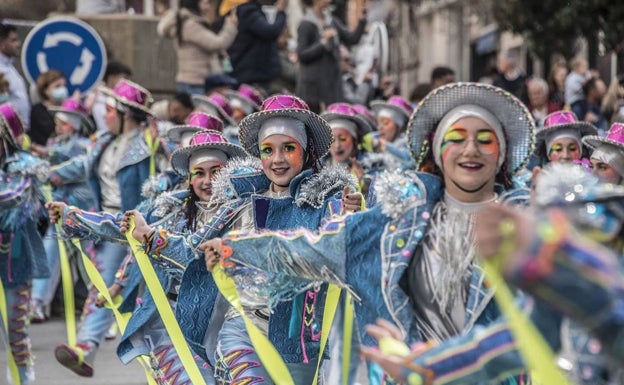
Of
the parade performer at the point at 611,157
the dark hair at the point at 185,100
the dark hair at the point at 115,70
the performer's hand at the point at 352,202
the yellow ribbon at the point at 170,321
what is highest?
the dark hair at the point at 115,70

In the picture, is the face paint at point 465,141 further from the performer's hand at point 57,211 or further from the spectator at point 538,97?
the spectator at point 538,97

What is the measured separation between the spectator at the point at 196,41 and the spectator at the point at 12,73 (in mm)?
1837

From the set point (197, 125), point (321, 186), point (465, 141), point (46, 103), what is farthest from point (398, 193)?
point (46, 103)

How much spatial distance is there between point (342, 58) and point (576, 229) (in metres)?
12.3

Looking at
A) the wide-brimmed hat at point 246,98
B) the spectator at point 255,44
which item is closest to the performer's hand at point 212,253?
the wide-brimmed hat at point 246,98

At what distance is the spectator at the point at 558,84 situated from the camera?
16.0 meters

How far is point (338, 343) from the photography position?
6.04 meters

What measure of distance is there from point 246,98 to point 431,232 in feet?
30.3

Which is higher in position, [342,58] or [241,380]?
[342,58]

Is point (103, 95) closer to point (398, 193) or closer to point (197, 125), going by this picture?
point (197, 125)

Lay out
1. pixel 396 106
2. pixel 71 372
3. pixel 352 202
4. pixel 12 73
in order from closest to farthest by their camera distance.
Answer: pixel 352 202 → pixel 71 372 → pixel 396 106 → pixel 12 73

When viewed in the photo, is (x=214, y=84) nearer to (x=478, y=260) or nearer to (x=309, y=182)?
(x=309, y=182)


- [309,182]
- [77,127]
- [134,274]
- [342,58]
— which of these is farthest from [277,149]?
[342,58]

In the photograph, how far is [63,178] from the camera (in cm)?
1235
